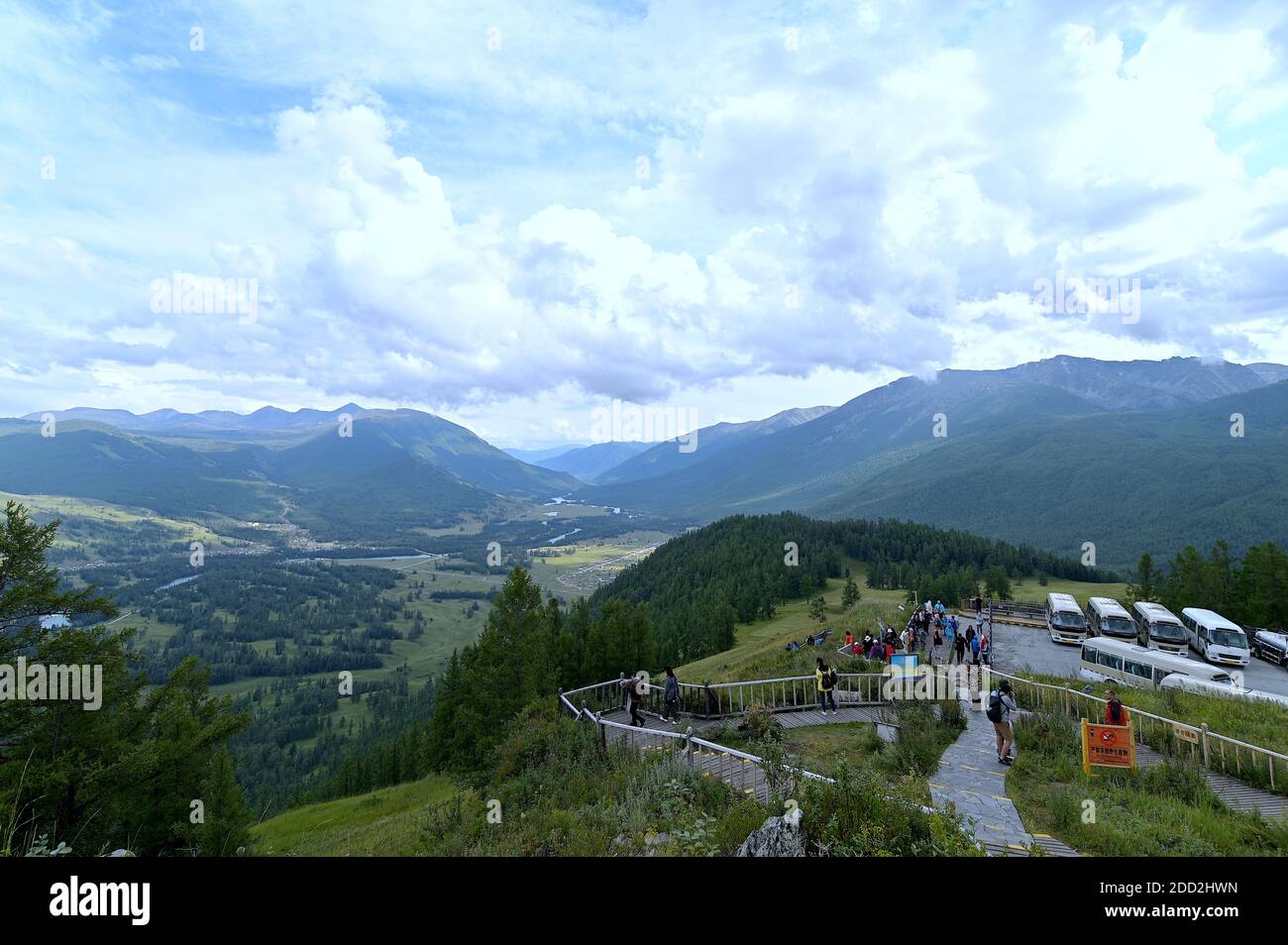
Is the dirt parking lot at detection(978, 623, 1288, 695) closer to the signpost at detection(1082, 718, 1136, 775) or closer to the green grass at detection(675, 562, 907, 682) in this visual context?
the green grass at detection(675, 562, 907, 682)

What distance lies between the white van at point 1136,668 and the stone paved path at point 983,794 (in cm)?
1248

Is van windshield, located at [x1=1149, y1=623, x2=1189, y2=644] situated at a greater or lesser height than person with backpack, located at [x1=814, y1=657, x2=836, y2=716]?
lesser

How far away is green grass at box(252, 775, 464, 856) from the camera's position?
91.2 ft

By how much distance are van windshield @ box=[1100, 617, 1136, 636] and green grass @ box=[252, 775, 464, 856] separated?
3438 cm

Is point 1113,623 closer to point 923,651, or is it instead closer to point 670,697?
point 923,651

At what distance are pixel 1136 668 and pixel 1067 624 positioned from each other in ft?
25.5

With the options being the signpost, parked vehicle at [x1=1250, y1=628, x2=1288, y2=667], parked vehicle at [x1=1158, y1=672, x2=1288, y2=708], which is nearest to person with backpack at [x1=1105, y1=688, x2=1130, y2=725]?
the signpost

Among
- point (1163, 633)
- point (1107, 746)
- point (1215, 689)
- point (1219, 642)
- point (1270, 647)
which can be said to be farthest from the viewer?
point (1270, 647)

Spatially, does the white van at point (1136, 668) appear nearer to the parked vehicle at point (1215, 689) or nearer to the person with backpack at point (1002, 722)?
the parked vehicle at point (1215, 689)

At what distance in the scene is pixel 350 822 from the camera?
128ft

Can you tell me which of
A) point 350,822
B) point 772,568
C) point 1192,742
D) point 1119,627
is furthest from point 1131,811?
point 772,568

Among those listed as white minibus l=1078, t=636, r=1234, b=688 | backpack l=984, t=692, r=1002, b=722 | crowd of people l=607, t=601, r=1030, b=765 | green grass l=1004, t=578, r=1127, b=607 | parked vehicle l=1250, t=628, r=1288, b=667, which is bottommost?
green grass l=1004, t=578, r=1127, b=607
